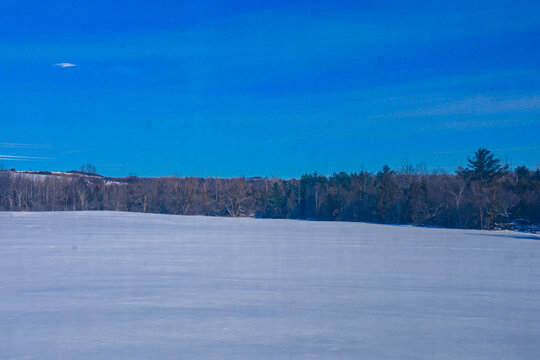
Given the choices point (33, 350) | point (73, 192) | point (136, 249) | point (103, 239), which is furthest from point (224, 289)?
point (73, 192)

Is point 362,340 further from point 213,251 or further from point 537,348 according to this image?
point 213,251

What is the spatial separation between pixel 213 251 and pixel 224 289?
4.41 m

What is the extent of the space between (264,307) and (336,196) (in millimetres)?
31893

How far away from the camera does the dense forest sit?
84.5 ft

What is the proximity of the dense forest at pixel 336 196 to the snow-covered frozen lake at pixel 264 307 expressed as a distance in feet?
58.7

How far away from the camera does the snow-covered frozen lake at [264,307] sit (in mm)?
3752

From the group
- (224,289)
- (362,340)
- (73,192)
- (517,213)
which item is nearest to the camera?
(362,340)

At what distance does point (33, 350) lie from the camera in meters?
3.62

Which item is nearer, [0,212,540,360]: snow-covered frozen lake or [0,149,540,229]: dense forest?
[0,212,540,360]: snow-covered frozen lake

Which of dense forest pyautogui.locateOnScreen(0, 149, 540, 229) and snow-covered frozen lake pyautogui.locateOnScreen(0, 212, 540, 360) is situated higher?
dense forest pyautogui.locateOnScreen(0, 149, 540, 229)

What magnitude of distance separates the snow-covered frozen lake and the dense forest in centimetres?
1788

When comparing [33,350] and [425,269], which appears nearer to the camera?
[33,350]

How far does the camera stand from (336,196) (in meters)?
36.5

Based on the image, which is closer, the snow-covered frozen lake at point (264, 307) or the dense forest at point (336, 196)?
the snow-covered frozen lake at point (264, 307)
